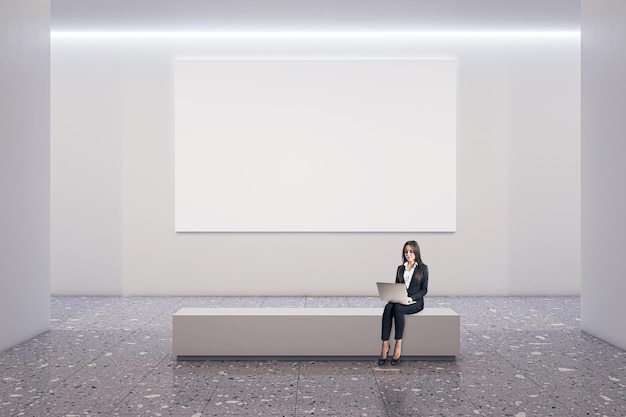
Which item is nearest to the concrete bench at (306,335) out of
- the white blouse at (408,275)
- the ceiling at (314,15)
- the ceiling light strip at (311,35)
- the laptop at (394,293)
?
the laptop at (394,293)

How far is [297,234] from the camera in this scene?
45.5 feet

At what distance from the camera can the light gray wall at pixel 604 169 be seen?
28.6ft

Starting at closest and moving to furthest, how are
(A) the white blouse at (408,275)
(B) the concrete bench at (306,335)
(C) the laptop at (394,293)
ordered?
(C) the laptop at (394,293) → (B) the concrete bench at (306,335) → (A) the white blouse at (408,275)

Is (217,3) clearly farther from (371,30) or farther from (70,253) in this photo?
(70,253)

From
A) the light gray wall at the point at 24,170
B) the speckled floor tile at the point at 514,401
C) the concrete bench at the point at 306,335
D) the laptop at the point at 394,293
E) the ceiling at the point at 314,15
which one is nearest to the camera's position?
the speckled floor tile at the point at 514,401

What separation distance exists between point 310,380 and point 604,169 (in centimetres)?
519

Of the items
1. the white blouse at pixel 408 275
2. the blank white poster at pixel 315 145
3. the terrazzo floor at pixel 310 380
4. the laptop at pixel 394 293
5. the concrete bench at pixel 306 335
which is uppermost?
the blank white poster at pixel 315 145

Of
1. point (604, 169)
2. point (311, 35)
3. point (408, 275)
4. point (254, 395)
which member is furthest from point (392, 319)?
point (311, 35)

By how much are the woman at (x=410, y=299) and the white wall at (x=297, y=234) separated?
586 centimetres

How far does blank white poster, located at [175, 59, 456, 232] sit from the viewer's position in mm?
13836

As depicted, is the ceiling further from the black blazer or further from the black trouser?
the black trouser

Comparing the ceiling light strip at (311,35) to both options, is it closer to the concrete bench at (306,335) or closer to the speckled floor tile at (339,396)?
the concrete bench at (306,335)

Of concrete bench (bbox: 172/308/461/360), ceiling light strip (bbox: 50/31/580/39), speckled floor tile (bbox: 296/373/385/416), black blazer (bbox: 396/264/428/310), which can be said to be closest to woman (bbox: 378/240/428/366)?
black blazer (bbox: 396/264/428/310)

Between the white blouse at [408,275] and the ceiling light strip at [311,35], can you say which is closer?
the white blouse at [408,275]
